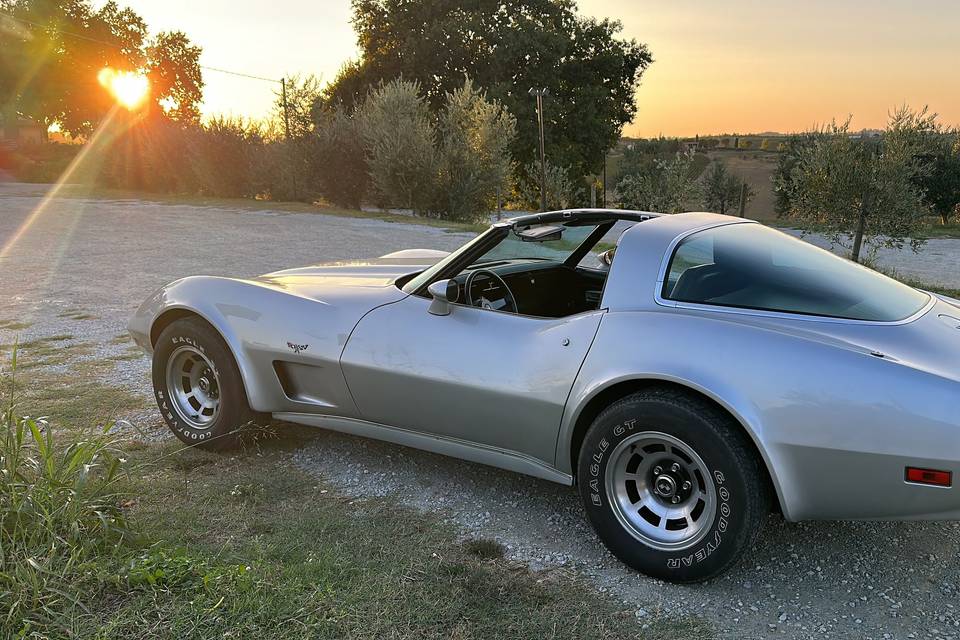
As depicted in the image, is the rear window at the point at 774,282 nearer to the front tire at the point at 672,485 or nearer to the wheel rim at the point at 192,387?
the front tire at the point at 672,485

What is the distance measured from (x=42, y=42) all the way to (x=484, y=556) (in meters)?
61.8

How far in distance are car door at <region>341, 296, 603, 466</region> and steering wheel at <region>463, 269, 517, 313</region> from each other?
0.18 meters

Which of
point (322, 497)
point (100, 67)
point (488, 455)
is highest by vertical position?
point (100, 67)

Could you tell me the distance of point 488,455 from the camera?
3.19 metres

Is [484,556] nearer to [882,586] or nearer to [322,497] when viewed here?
[322,497]

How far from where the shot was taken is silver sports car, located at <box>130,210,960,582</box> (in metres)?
2.36

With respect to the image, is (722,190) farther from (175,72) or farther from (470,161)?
(175,72)

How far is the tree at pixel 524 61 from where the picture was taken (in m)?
37.4

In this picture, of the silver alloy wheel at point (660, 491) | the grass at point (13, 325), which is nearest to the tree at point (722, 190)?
the grass at point (13, 325)

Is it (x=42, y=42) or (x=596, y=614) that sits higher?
(x=42, y=42)

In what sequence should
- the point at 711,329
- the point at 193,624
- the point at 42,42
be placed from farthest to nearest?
1. the point at 42,42
2. the point at 711,329
3. the point at 193,624

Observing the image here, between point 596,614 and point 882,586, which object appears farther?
point 882,586

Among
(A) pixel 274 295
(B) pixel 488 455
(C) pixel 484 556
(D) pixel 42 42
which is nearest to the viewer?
(C) pixel 484 556

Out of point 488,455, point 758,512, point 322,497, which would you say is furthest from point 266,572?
point 758,512
